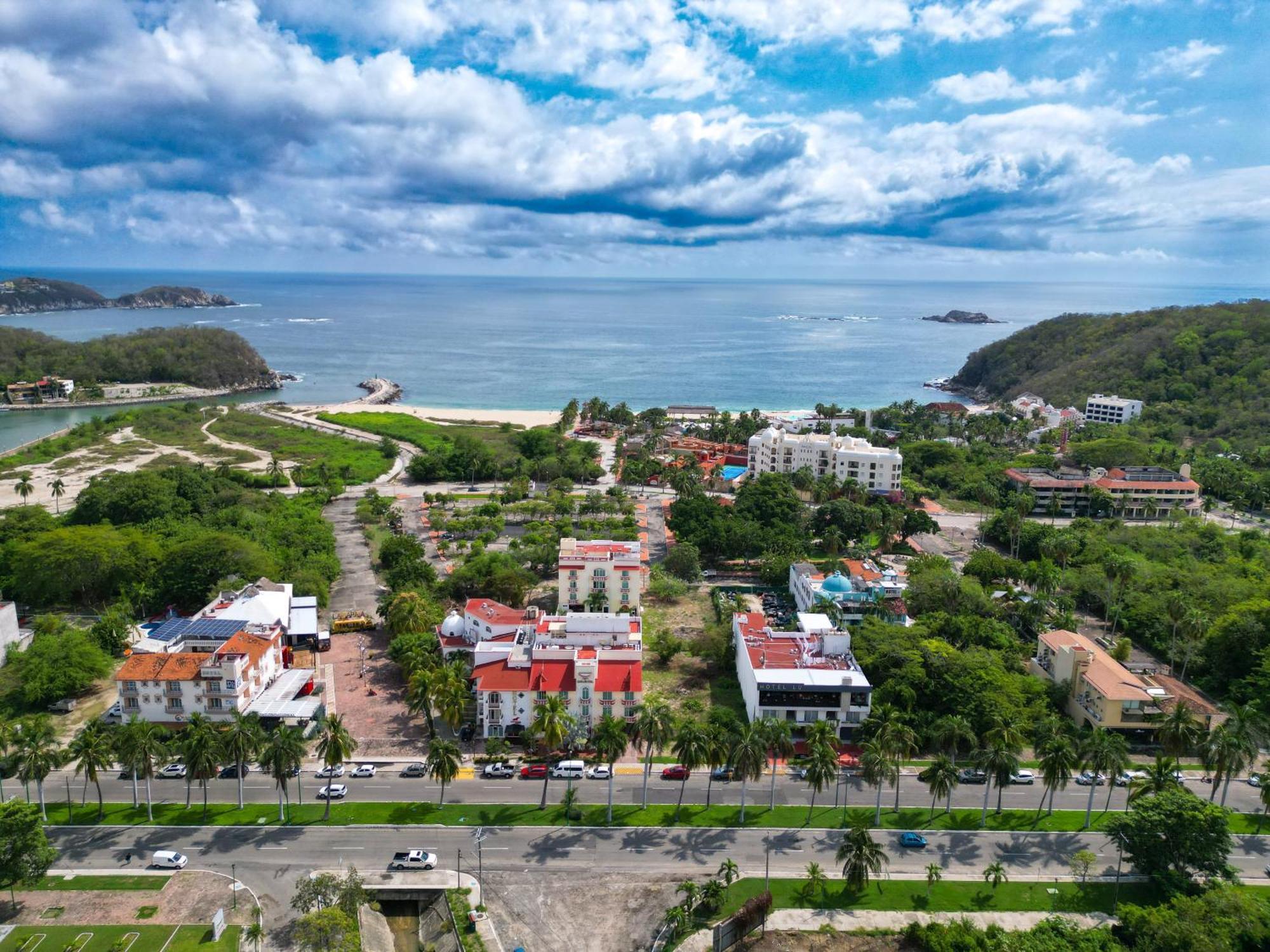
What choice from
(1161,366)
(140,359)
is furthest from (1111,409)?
(140,359)

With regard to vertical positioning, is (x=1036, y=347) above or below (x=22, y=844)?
above

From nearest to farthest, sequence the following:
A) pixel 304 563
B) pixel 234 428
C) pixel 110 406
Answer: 1. pixel 304 563
2. pixel 234 428
3. pixel 110 406

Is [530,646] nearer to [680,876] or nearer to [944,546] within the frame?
[680,876]

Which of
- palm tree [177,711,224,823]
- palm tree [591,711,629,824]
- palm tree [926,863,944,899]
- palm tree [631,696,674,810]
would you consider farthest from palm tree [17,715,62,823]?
palm tree [926,863,944,899]

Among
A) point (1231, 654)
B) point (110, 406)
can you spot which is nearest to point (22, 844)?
point (1231, 654)

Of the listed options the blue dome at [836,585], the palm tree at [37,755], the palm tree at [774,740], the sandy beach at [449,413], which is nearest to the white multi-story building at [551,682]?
the palm tree at [774,740]

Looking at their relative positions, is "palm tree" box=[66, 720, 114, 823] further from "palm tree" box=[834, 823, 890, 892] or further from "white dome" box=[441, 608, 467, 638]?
"palm tree" box=[834, 823, 890, 892]
